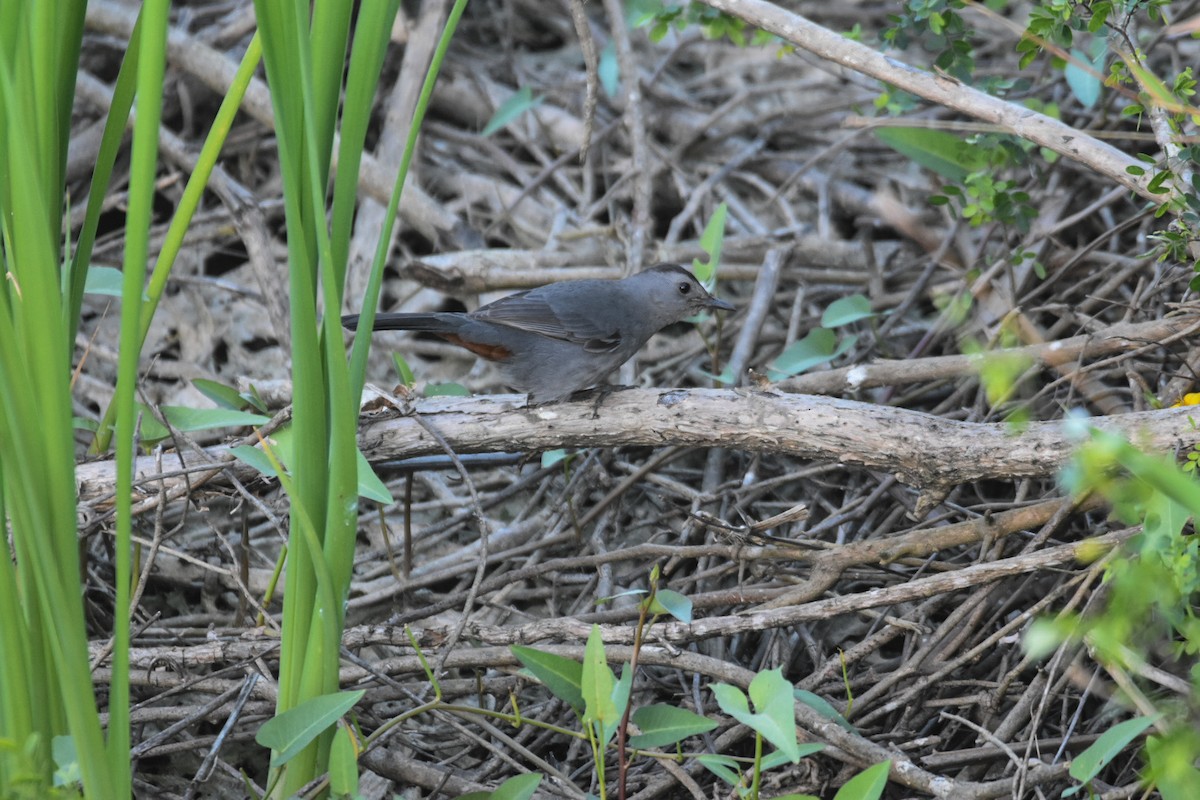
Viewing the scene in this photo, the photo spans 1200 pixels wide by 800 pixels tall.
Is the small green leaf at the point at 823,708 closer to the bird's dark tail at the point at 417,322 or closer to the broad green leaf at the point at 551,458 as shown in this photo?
the broad green leaf at the point at 551,458

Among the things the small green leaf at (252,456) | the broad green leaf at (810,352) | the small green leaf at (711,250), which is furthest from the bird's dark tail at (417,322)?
the broad green leaf at (810,352)

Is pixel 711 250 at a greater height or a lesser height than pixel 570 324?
greater

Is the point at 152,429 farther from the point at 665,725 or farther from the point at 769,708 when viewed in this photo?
the point at 769,708

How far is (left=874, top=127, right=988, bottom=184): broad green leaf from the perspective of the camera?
402 cm

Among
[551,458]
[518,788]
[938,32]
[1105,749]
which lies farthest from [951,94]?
[518,788]

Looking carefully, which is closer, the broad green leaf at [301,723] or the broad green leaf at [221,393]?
the broad green leaf at [301,723]

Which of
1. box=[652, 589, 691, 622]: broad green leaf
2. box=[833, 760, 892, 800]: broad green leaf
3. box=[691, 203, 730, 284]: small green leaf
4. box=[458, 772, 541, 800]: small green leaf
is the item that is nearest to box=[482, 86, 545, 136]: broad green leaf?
box=[691, 203, 730, 284]: small green leaf

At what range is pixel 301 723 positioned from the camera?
2.01m

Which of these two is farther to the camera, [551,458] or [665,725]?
[551,458]

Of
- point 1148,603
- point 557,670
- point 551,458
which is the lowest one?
point 551,458

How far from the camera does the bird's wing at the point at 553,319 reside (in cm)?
A: 384

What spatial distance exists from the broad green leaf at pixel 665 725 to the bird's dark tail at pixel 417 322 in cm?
150

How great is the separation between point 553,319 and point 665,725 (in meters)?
1.93

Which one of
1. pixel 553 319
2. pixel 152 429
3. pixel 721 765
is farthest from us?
pixel 553 319
